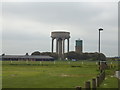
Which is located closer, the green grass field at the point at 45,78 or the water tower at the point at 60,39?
the green grass field at the point at 45,78

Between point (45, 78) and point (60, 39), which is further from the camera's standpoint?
point (60, 39)

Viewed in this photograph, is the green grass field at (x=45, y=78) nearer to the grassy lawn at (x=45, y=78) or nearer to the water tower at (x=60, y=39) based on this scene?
the grassy lawn at (x=45, y=78)

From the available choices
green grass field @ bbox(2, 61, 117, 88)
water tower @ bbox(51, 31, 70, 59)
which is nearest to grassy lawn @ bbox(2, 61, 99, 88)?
green grass field @ bbox(2, 61, 117, 88)

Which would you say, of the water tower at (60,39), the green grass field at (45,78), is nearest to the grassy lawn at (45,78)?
the green grass field at (45,78)

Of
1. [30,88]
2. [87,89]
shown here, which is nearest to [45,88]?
[30,88]

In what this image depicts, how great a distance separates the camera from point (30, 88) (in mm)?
16969

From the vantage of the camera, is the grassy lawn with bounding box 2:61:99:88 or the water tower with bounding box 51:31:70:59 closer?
the grassy lawn with bounding box 2:61:99:88

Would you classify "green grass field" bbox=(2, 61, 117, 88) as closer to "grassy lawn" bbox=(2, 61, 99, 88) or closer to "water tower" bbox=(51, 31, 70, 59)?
"grassy lawn" bbox=(2, 61, 99, 88)

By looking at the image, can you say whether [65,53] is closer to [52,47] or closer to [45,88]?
[52,47]

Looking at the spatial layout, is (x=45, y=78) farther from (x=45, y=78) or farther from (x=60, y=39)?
(x=60, y=39)

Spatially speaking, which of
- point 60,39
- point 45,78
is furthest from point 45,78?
point 60,39

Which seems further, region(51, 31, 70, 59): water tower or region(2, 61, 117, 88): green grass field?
region(51, 31, 70, 59): water tower

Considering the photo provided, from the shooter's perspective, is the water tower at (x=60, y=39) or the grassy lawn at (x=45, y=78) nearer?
the grassy lawn at (x=45, y=78)

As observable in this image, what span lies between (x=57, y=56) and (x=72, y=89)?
504 feet
